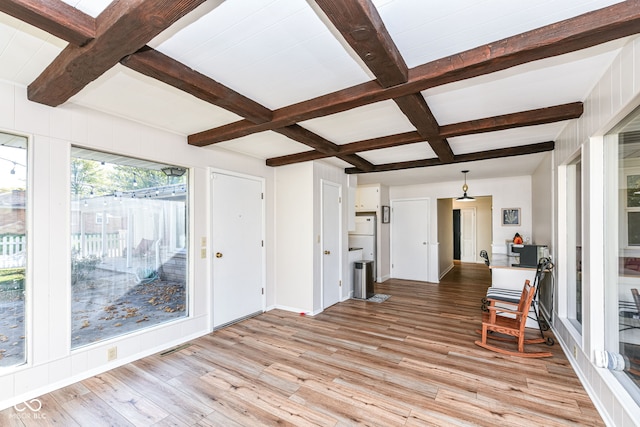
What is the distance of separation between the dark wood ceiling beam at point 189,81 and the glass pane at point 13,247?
1.40 m

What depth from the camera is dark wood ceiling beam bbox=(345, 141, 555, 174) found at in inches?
142

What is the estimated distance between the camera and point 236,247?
393 cm

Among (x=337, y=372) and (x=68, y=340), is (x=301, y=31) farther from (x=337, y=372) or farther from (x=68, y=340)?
(x=68, y=340)

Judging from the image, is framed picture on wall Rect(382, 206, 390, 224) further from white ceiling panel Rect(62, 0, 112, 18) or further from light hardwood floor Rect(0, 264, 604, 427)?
white ceiling panel Rect(62, 0, 112, 18)

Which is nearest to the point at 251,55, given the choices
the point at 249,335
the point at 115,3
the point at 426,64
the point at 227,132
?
the point at 115,3

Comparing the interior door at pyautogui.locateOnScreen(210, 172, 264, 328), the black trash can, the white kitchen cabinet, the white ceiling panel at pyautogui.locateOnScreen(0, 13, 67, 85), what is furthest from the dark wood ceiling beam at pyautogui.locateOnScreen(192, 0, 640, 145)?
the white kitchen cabinet

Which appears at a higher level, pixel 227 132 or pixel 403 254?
pixel 227 132

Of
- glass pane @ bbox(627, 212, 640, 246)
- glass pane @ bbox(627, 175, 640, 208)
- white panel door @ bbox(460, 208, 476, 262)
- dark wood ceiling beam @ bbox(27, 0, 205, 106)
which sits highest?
dark wood ceiling beam @ bbox(27, 0, 205, 106)

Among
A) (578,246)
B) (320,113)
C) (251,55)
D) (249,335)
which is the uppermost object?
(251,55)

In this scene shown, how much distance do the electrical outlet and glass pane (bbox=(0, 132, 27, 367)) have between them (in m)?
0.58

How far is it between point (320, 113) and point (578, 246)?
286cm

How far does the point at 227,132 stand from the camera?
294cm

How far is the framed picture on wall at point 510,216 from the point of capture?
584cm

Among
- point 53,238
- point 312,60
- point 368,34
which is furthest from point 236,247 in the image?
point 368,34
